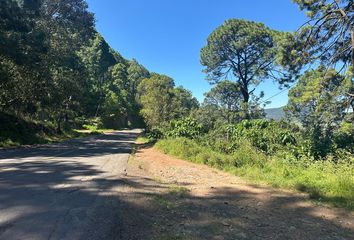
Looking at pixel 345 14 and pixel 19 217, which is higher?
pixel 345 14

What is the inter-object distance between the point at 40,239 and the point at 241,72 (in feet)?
125

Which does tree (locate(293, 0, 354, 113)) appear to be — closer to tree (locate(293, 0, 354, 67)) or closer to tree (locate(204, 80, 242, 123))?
tree (locate(293, 0, 354, 67))

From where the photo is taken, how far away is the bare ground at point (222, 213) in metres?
5.52

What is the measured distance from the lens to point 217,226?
5.85 metres

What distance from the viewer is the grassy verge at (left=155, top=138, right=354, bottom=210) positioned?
27.5ft

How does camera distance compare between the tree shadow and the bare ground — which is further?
the bare ground

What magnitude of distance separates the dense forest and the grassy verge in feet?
0.13

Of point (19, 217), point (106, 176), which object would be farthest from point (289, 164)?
point (19, 217)

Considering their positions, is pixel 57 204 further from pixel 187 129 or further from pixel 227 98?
pixel 227 98

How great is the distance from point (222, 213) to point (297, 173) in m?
4.84

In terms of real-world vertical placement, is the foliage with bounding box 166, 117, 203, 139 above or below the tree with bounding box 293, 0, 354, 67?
below

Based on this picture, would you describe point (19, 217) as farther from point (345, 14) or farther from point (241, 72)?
point (241, 72)

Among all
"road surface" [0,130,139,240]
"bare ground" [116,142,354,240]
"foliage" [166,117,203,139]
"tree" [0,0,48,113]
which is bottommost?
"road surface" [0,130,139,240]

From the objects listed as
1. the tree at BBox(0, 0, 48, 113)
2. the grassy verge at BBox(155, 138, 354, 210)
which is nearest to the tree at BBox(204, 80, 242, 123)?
the tree at BBox(0, 0, 48, 113)
